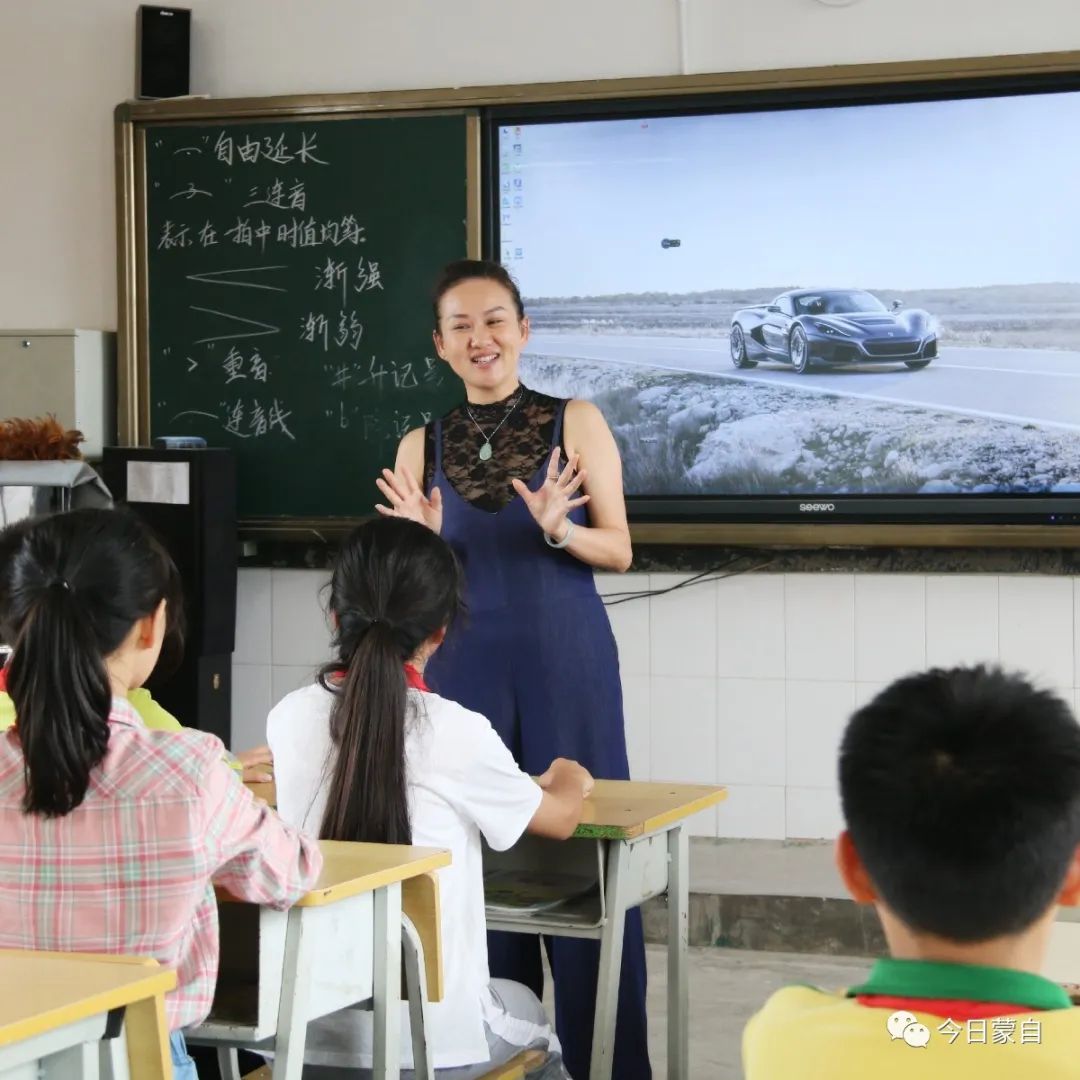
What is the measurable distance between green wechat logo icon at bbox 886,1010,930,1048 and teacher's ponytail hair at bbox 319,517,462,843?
125cm

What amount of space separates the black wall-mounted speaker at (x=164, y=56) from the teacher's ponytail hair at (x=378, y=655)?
9.29ft

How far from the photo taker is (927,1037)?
0.99 metres

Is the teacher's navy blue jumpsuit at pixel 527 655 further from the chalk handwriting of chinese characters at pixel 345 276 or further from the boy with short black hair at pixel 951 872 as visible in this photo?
the boy with short black hair at pixel 951 872

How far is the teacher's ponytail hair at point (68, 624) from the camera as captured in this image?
66.6 inches

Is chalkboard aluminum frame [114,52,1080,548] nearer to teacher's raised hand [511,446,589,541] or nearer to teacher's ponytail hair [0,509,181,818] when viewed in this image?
teacher's raised hand [511,446,589,541]

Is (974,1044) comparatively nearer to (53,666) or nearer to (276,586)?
(53,666)

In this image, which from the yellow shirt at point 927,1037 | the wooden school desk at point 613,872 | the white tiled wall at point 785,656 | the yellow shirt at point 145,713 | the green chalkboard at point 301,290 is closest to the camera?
the yellow shirt at point 927,1037

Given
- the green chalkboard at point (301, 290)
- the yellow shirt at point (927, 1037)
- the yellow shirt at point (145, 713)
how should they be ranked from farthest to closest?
the green chalkboard at point (301, 290), the yellow shirt at point (145, 713), the yellow shirt at point (927, 1037)

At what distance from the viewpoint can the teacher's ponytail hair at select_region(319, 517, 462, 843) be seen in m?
2.19

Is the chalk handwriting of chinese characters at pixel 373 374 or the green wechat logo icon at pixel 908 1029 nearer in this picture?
the green wechat logo icon at pixel 908 1029

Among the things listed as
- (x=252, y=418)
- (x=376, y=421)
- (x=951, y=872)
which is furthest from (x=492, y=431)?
(x=951, y=872)

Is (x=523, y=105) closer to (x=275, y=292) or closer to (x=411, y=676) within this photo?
(x=275, y=292)

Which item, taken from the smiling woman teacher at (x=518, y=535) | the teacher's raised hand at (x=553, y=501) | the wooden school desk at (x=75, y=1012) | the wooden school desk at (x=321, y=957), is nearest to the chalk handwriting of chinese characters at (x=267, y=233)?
the smiling woman teacher at (x=518, y=535)

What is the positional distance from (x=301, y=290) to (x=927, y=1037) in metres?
3.90
